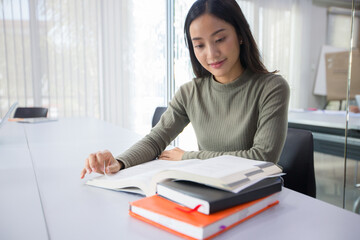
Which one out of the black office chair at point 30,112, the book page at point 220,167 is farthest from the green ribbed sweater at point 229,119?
the black office chair at point 30,112

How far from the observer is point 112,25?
385 centimetres

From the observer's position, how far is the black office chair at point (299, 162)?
1.12m

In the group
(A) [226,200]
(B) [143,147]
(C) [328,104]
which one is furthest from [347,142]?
(A) [226,200]

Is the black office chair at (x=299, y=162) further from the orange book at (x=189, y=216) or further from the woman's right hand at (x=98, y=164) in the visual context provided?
the woman's right hand at (x=98, y=164)

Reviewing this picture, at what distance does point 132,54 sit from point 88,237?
3694 mm

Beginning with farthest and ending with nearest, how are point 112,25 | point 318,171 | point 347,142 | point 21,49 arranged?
1. point 112,25
2. point 21,49
3. point 318,171
4. point 347,142

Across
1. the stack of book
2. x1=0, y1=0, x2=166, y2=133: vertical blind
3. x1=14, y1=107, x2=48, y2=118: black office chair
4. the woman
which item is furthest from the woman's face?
x1=0, y1=0, x2=166, y2=133: vertical blind

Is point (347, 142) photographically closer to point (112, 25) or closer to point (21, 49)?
point (112, 25)

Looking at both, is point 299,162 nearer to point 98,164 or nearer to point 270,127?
point 270,127

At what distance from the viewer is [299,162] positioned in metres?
1.14

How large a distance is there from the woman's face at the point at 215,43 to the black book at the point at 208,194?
0.65m

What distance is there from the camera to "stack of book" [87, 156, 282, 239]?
52 cm

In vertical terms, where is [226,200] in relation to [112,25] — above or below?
below

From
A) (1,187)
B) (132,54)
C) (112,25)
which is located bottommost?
(1,187)
